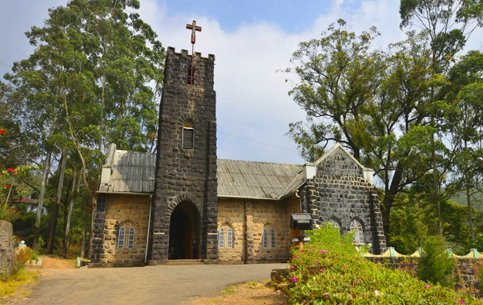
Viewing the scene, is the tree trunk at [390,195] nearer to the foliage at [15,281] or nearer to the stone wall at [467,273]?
the stone wall at [467,273]

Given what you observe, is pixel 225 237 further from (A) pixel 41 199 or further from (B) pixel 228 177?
(A) pixel 41 199

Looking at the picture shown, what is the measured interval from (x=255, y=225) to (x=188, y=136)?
258 inches

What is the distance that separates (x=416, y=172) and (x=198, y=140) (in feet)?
47.9

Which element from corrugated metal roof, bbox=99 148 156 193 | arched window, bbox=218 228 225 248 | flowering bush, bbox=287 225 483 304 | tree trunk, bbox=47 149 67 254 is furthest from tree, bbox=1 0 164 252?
flowering bush, bbox=287 225 483 304

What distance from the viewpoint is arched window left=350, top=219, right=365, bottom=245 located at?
762 inches

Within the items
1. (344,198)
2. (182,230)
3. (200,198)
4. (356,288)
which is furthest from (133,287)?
(344,198)

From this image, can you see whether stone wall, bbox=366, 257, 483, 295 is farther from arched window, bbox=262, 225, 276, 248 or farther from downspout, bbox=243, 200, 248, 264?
downspout, bbox=243, 200, 248, 264

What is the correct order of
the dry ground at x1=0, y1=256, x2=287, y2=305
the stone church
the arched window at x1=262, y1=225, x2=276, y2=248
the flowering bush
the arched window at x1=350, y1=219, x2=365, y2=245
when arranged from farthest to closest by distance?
the arched window at x1=262, y1=225, x2=276, y2=248
the arched window at x1=350, y1=219, x2=365, y2=245
the stone church
the dry ground at x1=0, y1=256, x2=287, y2=305
the flowering bush

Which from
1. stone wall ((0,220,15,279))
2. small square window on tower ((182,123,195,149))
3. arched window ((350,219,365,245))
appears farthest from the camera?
small square window on tower ((182,123,195,149))

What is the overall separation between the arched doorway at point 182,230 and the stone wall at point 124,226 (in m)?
2.68

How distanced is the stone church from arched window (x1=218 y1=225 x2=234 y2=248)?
0.06 meters

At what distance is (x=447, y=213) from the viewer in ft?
86.9

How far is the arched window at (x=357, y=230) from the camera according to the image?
19.4 m

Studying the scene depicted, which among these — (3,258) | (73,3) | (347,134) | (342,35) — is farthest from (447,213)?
(73,3)
